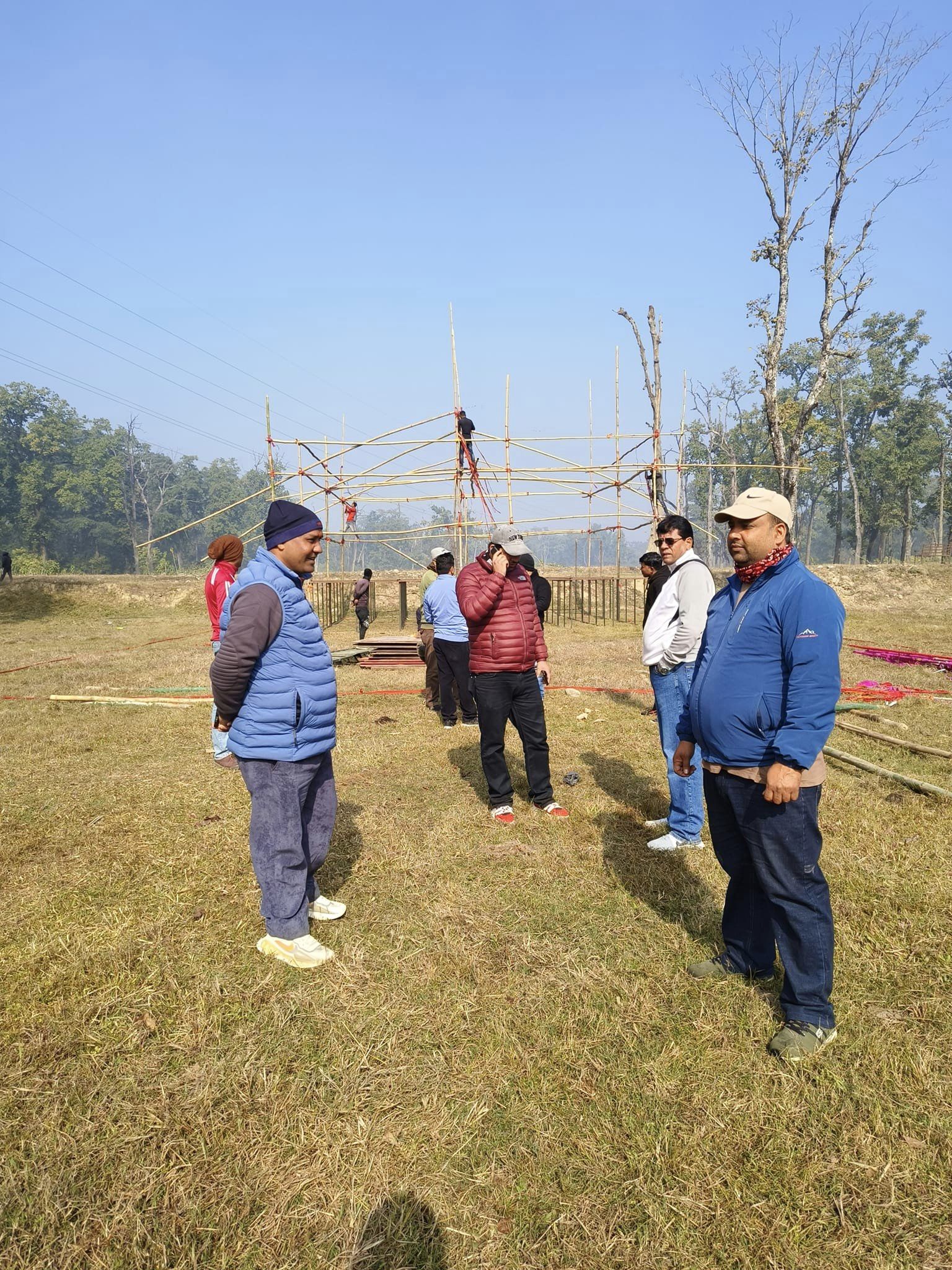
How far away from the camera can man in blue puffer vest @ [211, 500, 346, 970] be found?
2828 millimetres

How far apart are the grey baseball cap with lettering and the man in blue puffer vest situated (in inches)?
70.7

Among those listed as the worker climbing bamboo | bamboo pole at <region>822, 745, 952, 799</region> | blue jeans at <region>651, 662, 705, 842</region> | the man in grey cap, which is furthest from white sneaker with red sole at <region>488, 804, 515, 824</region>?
the worker climbing bamboo

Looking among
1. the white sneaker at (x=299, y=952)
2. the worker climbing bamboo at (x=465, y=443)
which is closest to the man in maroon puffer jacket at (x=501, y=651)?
the white sneaker at (x=299, y=952)

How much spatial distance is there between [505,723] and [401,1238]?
3171 millimetres

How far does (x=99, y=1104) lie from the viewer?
90.0 inches

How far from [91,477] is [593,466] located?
53.9 meters

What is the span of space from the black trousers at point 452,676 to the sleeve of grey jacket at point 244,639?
14.7ft

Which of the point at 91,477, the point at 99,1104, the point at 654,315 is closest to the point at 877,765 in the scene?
the point at 99,1104

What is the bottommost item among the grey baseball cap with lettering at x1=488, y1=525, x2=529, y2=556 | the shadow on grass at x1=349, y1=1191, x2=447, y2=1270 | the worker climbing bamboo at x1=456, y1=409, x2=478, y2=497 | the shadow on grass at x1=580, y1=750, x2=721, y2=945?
the shadow on grass at x1=580, y1=750, x2=721, y2=945

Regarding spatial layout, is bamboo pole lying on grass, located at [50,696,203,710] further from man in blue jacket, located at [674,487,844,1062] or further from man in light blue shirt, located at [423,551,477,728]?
man in blue jacket, located at [674,487,844,1062]

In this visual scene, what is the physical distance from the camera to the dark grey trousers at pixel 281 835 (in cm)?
296

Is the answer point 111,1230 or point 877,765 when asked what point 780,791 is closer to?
point 111,1230

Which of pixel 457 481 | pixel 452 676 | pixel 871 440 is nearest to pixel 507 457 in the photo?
pixel 457 481

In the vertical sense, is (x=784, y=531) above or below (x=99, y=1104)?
above
